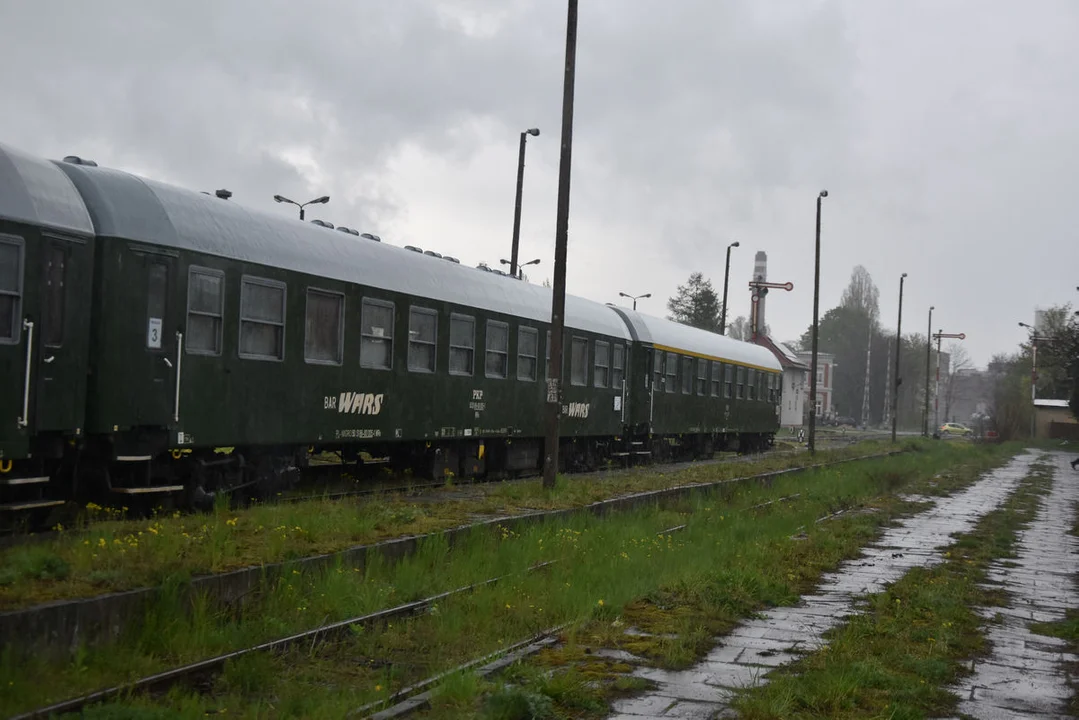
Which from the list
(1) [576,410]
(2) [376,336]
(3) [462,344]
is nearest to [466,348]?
(3) [462,344]

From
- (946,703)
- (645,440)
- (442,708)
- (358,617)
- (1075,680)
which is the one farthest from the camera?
(645,440)

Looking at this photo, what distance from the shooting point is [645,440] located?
29.6 m

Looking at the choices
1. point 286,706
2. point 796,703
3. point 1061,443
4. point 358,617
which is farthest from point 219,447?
point 1061,443

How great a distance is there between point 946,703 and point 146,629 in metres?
5.12

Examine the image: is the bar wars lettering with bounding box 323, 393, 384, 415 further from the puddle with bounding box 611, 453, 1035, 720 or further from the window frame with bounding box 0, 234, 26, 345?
the puddle with bounding box 611, 453, 1035, 720

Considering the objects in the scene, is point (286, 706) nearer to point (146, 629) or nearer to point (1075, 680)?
point (146, 629)

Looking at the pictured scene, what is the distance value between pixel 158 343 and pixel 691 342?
21.5m

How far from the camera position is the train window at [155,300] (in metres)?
12.3

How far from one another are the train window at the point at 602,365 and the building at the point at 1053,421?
65790 mm

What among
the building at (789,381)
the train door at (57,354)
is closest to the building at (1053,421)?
the building at (789,381)

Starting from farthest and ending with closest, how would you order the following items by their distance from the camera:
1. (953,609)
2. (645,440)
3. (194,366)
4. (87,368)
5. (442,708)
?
(645,440) → (194,366) → (87,368) → (953,609) → (442,708)

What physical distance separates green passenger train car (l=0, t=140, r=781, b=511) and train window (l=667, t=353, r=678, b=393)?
5271 millimetres

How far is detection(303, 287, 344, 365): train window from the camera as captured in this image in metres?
15.3

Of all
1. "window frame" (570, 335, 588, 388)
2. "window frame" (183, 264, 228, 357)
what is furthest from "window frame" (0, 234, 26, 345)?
"window frame" (570, 335, 588, 388)
